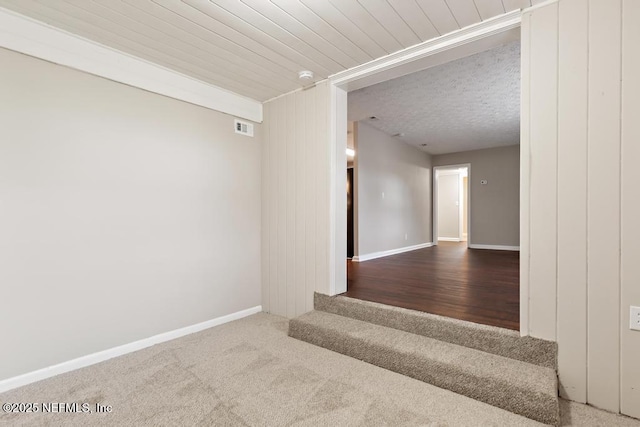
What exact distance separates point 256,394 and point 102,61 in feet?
8.89

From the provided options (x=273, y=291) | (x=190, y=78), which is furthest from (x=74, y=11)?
(x=273, y=291)

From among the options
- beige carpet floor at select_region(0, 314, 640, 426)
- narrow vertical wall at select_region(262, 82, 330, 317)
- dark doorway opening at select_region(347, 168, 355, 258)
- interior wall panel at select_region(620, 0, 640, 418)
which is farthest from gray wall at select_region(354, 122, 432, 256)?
interior wall panel at select_region(620, 0, 640, 418)

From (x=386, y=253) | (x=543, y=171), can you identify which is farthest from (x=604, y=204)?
(x=386, y=253)

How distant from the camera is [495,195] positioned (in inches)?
277

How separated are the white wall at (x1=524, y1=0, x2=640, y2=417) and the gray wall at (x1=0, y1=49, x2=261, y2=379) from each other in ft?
8.94

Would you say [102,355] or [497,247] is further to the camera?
[497,247]

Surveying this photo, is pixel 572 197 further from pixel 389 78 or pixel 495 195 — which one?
pixel 495 195

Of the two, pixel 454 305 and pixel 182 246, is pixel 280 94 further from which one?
pixel 454 305

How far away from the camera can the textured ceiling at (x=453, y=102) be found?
3260mm

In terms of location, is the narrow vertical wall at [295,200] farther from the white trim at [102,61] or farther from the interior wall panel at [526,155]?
the interior wall panel at [526,155]

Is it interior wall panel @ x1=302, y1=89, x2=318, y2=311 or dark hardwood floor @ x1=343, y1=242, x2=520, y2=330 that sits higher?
interior wall panel @ x1=302, y1=89, x2=318, y2=311

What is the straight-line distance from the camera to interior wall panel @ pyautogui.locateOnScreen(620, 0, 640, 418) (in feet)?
5.38

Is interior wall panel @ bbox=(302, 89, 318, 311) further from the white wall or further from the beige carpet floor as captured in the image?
the white wall

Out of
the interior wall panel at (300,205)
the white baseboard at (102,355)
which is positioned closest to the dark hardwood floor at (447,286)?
the interior wall panel at (300,205)
